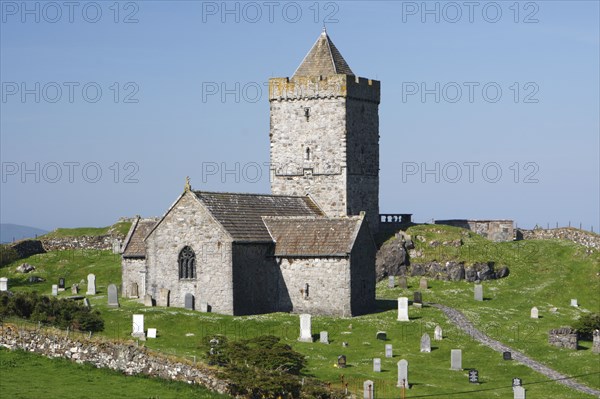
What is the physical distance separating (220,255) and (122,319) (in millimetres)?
6917

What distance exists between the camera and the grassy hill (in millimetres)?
51406

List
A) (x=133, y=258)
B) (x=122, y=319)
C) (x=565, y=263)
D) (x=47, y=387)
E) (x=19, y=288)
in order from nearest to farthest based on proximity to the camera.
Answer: (x=47, y=387) → (x=122, y=319) → (x=133, y=258) → (x=19, y=288) → (x=565, y=263)

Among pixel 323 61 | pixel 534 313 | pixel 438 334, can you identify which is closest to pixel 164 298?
pixel 438 334

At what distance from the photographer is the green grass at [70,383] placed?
41.7 meters

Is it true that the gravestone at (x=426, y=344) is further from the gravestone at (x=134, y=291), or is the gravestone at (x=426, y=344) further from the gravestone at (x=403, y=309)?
the gravestone at (x=134, y=291)

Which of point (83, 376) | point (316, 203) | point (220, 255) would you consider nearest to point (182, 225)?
point (220, 255)

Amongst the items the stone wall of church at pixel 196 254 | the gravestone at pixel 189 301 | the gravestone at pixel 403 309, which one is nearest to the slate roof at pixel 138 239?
the stone wall of church at pixel 196 254

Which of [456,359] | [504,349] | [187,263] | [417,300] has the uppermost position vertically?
[187,263]

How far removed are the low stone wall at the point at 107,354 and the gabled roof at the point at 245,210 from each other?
1794cm

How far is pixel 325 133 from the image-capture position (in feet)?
259

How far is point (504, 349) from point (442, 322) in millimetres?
5713

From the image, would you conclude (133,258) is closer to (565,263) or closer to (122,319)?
(122,319)

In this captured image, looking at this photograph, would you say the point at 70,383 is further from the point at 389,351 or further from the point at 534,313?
the point at 534,313

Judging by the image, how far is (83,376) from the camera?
45.0 m
